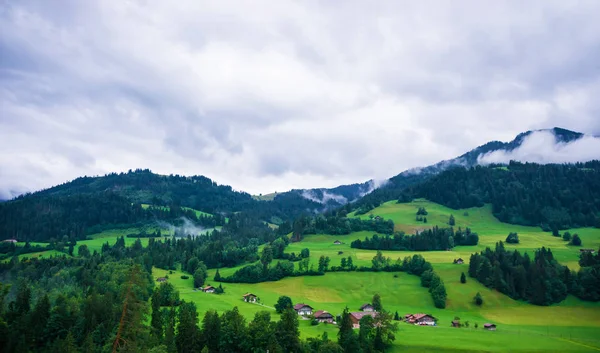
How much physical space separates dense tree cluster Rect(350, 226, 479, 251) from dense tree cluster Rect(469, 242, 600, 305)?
42.6m

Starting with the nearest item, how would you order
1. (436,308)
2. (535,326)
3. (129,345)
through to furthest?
(129,345) < (535,326) < (436,308)

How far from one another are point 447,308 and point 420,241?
66.4m

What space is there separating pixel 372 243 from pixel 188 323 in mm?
127456

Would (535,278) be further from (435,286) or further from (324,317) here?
(324,317)

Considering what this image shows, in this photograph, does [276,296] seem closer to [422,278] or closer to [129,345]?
[422,278]

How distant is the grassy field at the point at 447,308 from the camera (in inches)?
3093

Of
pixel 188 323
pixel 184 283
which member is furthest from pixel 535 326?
pixel 184 283

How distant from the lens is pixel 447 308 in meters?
113

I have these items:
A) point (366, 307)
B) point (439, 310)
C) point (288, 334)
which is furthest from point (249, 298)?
point (439, 310)

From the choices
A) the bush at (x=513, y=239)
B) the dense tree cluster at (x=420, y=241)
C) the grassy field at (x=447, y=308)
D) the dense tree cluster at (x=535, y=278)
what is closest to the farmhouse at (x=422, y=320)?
the grassy field at (x=447, y=308)

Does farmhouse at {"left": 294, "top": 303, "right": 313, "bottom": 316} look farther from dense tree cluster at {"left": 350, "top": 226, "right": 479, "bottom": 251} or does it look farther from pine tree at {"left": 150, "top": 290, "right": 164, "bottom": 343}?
dense tree cluster at {"left": 350, "top": 226, "right": 479, "bottom": 251}

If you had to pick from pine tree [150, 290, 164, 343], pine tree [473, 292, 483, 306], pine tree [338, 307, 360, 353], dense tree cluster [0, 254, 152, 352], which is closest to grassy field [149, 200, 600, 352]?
pine tree [473, 292, 483, 306]

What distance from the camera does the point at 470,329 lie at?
90562 millimetres

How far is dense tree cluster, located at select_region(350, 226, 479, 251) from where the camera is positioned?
178000mm
